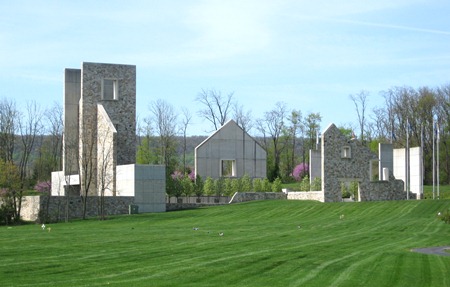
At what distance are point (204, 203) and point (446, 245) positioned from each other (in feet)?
108

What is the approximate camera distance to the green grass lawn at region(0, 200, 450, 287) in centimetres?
1806

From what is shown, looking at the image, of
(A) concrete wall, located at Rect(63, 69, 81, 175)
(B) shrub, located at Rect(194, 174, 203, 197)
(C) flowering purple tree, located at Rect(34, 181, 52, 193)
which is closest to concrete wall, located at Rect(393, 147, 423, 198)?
(B) shrub, located at Rect(194, 174, 203, 197)

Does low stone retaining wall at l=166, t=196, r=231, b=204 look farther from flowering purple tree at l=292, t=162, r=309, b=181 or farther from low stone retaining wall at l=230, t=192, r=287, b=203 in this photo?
flowering purple tree at l=292, t=162, r=309, b=181

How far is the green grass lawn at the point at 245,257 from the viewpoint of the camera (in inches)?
711

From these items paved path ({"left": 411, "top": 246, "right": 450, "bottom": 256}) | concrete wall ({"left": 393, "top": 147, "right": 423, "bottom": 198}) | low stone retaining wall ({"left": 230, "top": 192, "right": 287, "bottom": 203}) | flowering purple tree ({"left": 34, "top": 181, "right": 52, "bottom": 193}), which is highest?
concrete wall ({"left": 393, "top": 147, "right": 423, "bottom": 198})

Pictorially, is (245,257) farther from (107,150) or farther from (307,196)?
(107,150)

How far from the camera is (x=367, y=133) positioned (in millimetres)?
100250

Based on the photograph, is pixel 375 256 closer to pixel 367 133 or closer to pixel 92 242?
pixel 92 242

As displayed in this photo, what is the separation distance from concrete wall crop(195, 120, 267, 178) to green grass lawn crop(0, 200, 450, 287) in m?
25.8

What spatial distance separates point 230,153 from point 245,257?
45689 mm

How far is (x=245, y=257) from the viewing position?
2250cm

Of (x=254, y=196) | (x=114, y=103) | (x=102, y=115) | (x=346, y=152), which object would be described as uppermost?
(x=114, y=103)

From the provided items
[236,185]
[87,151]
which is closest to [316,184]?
[236,185]

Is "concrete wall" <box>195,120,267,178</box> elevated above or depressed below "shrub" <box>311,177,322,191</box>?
above
